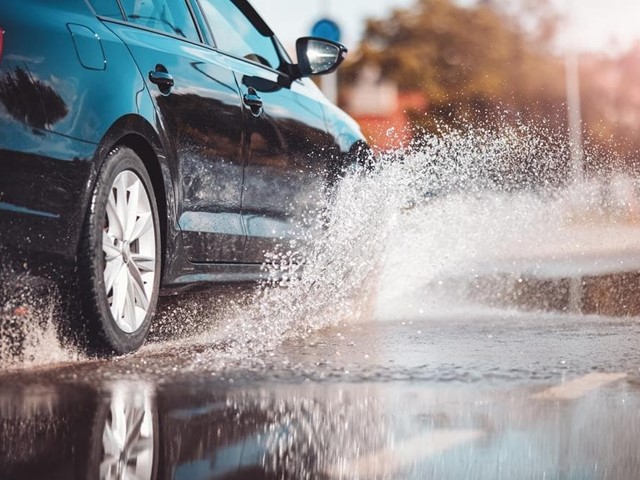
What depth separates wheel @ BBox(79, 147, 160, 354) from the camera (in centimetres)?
577

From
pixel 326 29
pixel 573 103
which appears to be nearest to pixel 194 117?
pixel 326 29

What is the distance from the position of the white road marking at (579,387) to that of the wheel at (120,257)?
1.62 meters

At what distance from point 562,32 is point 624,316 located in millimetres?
47243

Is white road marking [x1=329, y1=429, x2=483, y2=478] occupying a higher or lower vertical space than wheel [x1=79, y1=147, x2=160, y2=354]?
lower

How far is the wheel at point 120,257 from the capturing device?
577cm

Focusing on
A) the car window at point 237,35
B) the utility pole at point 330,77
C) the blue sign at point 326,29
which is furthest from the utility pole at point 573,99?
the car window at point 237,35

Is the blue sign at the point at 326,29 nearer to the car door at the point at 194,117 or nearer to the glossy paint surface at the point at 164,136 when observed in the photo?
the glossy paint surface at the point at 164,136

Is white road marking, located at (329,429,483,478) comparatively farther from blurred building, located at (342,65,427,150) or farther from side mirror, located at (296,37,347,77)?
blurred building, located at (342,65,427,150)

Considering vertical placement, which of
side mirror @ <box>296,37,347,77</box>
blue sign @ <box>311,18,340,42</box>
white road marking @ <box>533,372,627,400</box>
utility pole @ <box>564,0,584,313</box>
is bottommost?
white road marking @ <box>533,372,627,400</box>

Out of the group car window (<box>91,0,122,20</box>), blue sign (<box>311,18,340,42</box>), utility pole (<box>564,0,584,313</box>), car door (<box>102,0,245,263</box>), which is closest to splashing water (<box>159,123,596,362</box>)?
car door (<box>102,0,245,263</box>)

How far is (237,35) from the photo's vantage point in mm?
7938

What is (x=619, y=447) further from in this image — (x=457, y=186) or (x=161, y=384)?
(x=457, y=186)

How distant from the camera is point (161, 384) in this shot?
5.49 m

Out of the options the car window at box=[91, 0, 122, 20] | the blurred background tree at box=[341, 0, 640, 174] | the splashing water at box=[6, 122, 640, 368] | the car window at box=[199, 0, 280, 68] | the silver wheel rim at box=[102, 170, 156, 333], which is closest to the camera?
the silver wheel rim at box=[102, 170, 156, 333]
